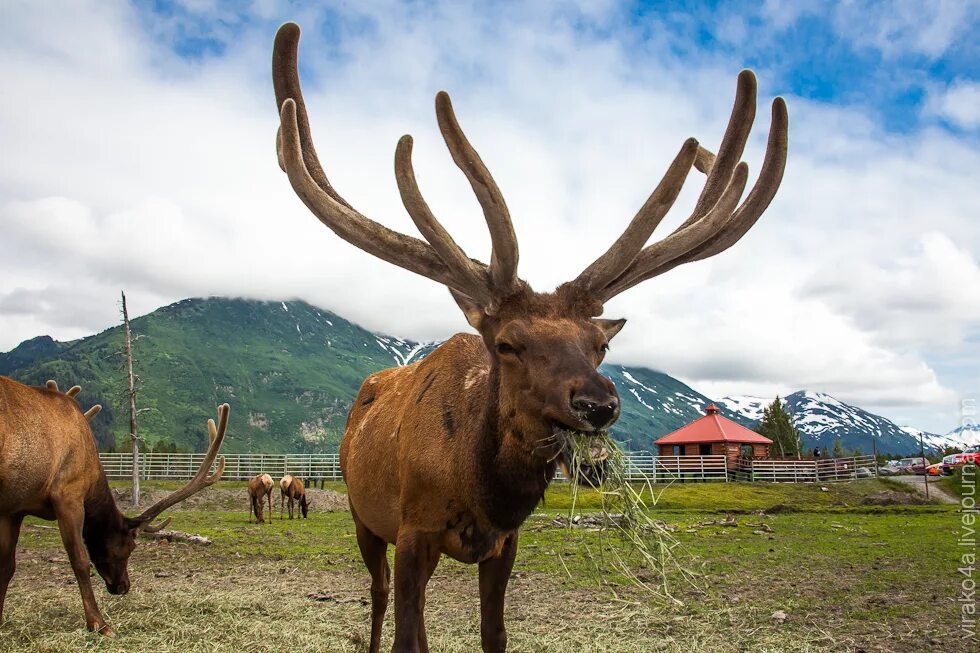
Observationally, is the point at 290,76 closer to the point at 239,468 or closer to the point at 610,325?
the point at 610,325

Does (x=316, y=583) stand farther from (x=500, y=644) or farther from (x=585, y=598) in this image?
(x=500, y=644)

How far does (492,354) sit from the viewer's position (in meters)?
4.16

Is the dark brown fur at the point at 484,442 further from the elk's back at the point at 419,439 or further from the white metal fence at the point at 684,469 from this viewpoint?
the white metal fence at the point at 684,469

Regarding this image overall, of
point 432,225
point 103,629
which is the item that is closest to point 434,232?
point 432,225

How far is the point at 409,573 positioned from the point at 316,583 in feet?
21.2

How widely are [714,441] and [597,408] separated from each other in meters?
54.5

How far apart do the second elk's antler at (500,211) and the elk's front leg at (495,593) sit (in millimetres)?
1816

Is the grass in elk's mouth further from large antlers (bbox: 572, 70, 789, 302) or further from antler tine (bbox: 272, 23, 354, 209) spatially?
antler tine (bbox: 272, 23, 354, 209)

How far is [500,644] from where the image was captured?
470 centimetres

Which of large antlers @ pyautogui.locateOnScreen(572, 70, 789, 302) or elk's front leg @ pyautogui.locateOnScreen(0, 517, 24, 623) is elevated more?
large antlers @ pyautogui.locateOnScreen(572, 70, 789, 302)

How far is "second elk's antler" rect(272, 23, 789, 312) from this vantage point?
401cm

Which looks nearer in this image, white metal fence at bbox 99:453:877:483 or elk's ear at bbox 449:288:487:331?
elk's ear at bbox 449:288:487:331

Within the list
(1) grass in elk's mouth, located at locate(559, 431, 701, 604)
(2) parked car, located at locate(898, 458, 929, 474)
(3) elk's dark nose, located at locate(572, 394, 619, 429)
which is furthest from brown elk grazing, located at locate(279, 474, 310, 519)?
(2) parked car, located at locate(898, 458, 929, 474)

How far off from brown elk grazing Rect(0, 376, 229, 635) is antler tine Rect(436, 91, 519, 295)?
5936mm
